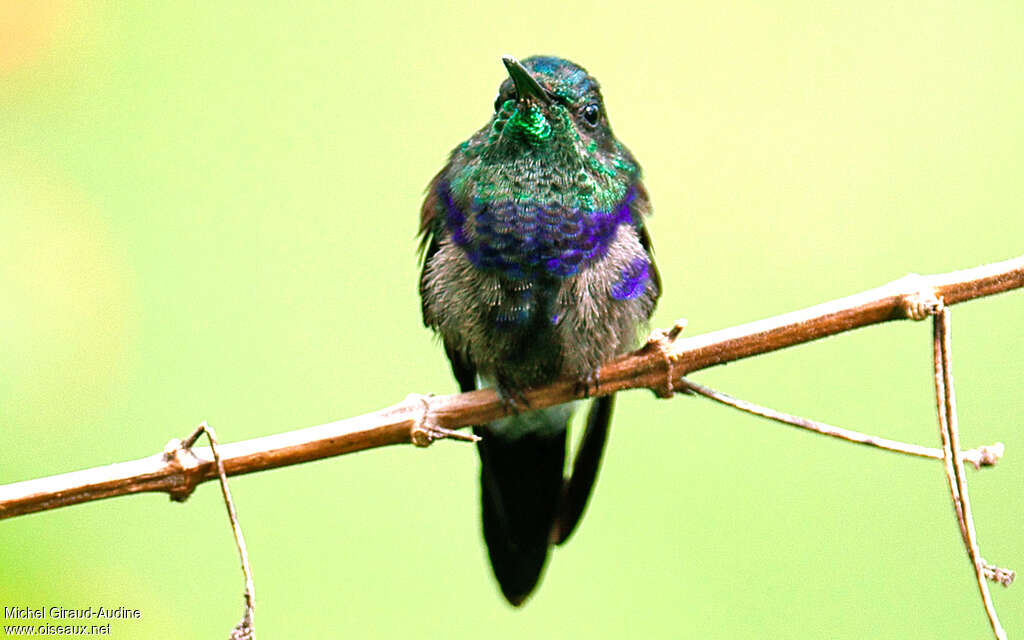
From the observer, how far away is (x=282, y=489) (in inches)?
124

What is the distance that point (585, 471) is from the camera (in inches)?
107

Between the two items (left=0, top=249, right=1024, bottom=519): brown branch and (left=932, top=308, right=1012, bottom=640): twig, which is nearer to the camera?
(left=932, top=308, right=1012, bottom=640): twig

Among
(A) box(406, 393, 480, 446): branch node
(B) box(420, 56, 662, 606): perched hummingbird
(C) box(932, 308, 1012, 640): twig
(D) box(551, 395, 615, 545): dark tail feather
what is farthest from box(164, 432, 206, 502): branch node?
(D) box(551, 395, 615, 545): dark tail feather

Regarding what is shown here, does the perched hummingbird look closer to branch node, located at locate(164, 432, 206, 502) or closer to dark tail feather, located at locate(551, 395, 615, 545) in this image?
dark tail feather, located at locate(551, 395, 615, 545)

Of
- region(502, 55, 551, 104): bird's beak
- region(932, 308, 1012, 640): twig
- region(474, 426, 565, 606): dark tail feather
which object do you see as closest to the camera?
region(932, 308, 1012, 640): twig

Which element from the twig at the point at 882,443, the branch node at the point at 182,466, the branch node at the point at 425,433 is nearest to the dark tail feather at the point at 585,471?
the branch node at the point at 425,433

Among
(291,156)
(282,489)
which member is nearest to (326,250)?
(291,156)

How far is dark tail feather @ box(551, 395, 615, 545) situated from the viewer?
8.89ft

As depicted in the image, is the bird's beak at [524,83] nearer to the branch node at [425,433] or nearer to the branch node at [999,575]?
the branch node at [425,433]

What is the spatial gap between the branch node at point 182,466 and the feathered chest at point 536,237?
821 millimetres

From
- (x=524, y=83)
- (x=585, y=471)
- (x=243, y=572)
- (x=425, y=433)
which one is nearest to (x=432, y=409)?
(x=425, y=433)

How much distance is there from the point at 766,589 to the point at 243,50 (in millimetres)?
2237

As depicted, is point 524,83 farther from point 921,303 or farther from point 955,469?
point 955,469

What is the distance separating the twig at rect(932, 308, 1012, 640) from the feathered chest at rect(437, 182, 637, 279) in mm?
871
